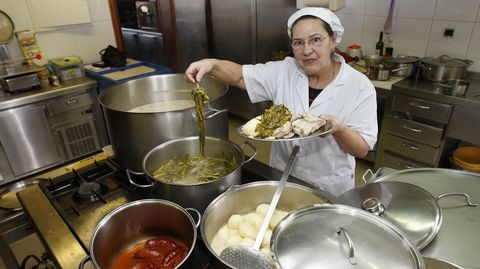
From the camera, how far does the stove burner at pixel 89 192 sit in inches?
47.8

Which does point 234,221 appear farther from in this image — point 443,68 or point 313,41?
point 443,68

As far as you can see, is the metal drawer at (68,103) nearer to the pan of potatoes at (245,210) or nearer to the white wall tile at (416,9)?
the pan of potatoes at (245,210)

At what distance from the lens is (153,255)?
917 millimetres

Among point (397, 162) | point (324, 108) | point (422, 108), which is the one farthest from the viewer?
point (397, 162)

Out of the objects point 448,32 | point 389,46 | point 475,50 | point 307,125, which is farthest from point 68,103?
point 475,50

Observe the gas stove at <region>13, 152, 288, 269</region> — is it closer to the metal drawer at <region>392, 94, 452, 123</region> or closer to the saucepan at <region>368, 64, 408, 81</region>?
the metal drawer at <region>392, 94, 452, 123</region>

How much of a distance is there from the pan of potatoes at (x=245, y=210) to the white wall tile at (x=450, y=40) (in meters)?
2.65

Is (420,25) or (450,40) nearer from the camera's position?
(450,40)

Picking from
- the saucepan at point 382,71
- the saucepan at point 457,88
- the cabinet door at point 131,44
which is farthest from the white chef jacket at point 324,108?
Answer: the cabinet door at point 131,44

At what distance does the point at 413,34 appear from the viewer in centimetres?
301

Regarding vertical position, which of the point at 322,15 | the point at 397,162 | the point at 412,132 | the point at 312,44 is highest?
the point at 322,15

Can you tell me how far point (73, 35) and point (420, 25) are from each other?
3.42 meters

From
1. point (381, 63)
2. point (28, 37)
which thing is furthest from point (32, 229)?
point (381, 63)

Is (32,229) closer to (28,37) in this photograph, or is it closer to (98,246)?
(98,246)
